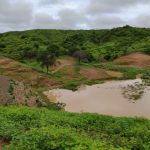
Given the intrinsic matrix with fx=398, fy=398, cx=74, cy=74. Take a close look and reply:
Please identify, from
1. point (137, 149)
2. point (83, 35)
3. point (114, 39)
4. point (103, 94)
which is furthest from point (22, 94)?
point (83, 35)

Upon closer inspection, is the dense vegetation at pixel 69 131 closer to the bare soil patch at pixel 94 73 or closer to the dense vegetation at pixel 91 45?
the bare soil patch at pixel 94 73

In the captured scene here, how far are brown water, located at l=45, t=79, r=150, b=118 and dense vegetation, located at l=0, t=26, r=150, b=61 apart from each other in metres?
28.1

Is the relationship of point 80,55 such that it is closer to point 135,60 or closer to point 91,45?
point 135,60

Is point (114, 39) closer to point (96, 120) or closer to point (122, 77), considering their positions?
point (122, 77)

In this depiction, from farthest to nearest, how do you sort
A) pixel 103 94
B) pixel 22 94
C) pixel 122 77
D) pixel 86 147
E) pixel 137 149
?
pixel 122 77, pixel 103 94, pixel 22 94, pixel 137 149, pixel 86 147

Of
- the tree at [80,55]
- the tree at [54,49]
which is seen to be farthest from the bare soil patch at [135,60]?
the tree at [54,49]

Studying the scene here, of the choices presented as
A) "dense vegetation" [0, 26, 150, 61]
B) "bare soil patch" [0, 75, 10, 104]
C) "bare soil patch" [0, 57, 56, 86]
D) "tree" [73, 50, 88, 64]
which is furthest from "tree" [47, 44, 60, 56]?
"bare soil patch" [0, 75, 10, 104]

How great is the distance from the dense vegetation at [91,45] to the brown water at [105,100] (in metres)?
28.1

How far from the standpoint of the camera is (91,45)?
283 ft

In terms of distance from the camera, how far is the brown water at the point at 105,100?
33.0 metres

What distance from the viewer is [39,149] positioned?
14992 mm

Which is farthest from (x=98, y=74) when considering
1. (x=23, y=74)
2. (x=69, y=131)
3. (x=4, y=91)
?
(x=69, y=131)

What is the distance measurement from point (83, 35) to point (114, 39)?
33.0ft

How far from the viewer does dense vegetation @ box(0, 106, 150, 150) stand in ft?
49.8
